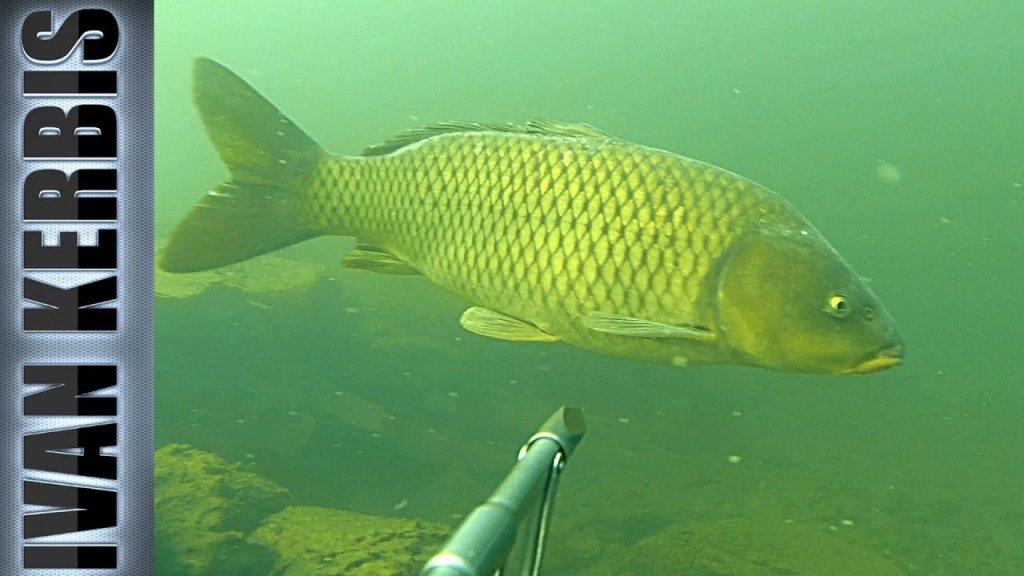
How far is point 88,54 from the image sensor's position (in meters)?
3.42

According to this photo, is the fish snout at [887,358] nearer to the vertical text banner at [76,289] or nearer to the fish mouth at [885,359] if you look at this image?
the fish mouth at [885,359]

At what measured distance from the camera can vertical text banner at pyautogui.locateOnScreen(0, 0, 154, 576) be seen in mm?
3207

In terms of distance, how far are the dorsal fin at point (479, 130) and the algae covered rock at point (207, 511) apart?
2023 millimetres

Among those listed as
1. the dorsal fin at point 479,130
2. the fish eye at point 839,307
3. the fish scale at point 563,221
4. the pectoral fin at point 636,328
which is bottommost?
the pectoral fin at point 636,328

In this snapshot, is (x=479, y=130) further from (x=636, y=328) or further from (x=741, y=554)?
(x=741, y=554)

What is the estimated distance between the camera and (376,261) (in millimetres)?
3672

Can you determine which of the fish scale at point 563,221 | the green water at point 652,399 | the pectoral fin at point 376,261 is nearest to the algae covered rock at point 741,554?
the green water at point 652,399

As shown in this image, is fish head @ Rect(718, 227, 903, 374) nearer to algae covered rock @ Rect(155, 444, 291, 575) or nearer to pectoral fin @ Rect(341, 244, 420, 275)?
pectoral fin @ Rect(341, 244, 420, 275)

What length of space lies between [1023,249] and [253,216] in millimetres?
42954

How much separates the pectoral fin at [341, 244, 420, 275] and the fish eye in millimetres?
1778

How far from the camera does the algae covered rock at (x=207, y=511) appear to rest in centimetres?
381

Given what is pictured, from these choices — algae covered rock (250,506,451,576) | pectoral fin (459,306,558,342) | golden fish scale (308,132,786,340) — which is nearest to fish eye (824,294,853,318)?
golden fish scale (308,132,786,340)

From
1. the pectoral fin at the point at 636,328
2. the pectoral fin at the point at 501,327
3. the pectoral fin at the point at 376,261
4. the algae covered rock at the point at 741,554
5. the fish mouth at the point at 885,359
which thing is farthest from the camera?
the algae covered rock at the point at 741,554

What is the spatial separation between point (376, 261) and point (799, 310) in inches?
72.5
